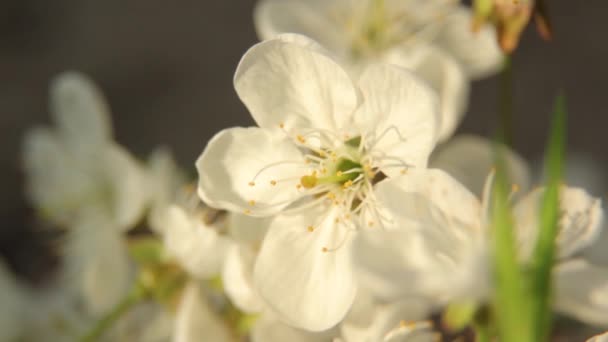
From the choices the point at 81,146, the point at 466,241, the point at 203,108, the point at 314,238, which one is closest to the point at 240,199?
the point at 314,238

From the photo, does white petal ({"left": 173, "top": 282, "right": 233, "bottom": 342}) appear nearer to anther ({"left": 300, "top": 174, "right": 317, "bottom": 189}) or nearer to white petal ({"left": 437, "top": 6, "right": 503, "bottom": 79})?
anther ({"left": 300, "top": 174, "right": 317, "bottom": 189})

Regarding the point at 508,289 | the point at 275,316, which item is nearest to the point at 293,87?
the point at 275,316

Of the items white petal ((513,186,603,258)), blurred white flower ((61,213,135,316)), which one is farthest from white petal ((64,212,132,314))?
white petal ((513,186,603,258))

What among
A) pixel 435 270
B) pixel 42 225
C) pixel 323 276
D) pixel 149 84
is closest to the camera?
pixel 435 270

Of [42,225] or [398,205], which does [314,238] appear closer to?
[398,205]

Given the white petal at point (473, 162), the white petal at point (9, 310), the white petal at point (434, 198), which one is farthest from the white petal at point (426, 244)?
the white petal at point (9, 310)

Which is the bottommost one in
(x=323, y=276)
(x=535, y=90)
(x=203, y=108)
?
(x=535, y=90)
